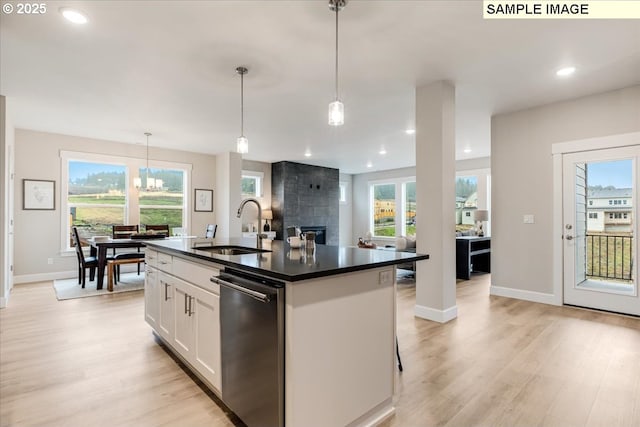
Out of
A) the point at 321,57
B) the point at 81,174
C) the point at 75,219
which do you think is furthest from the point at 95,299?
the point at 321,57

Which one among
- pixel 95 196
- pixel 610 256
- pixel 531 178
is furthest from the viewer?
pixel 95 196

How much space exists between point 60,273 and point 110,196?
5.40 feet

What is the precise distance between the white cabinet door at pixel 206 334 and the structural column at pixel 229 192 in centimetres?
541

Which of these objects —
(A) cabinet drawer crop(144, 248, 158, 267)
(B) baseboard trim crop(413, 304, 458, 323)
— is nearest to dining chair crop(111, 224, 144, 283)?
(A) cabinet drawer crop(144, 248, 158, 267)

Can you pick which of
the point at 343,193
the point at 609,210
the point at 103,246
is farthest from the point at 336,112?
the point at 343,193

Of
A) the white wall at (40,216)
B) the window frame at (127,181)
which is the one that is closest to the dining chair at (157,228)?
the window frame at (127,181)

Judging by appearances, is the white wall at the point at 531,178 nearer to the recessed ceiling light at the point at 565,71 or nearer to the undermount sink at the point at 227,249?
the recessed ceiling light at the point at 565,71

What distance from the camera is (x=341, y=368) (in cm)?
164

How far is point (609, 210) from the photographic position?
395 centimetres

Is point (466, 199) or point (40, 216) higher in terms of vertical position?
point (466, 199)

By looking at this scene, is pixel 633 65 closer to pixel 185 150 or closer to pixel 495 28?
pixel 495 28

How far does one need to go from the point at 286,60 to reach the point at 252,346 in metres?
2.58

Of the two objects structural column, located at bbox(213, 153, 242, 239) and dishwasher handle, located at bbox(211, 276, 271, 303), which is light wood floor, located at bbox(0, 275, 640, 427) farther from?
structural column, located at bbox(213, 153, 242, 239)

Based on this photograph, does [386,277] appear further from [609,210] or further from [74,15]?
Answer: [609,210]
